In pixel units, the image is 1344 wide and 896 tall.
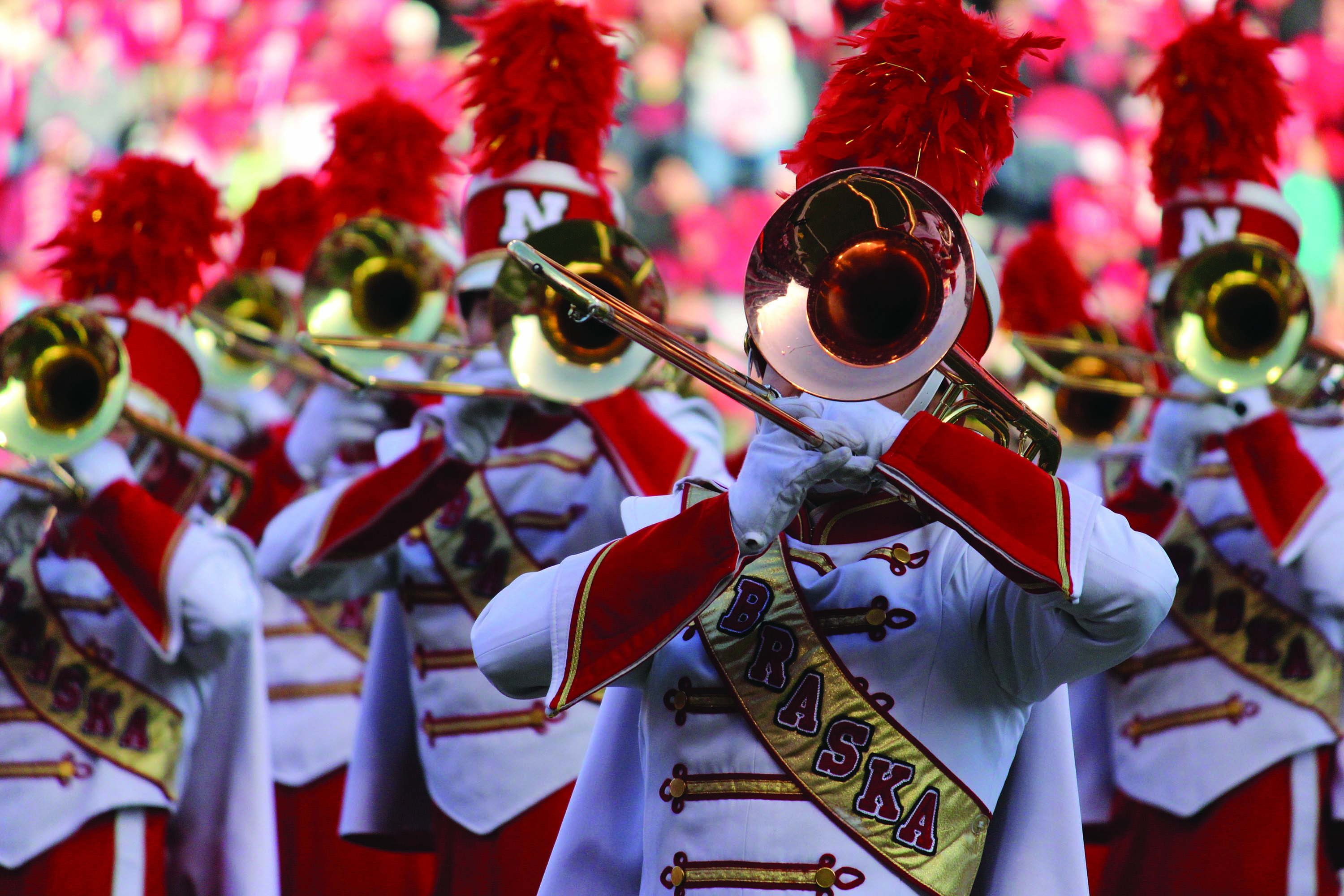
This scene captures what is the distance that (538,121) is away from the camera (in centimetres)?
489

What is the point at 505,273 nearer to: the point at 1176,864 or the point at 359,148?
the point at 359,148

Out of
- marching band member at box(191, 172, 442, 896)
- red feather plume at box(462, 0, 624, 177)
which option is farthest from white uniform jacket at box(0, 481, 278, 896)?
red feather plume at box(462, 0, 624, 177)

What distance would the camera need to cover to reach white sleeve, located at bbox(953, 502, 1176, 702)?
2463 millimetres

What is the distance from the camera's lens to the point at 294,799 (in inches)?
228

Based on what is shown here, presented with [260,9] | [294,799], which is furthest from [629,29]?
[294,799]

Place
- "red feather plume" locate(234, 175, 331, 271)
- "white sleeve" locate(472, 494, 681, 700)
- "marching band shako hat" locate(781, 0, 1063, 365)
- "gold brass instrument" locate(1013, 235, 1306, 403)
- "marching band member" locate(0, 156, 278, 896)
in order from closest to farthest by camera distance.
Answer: "white sleeve" locate(472, 494, 681, 700)
"marching band shako hat" locate(781, 0, 1063, 365)
"marching band member" locate(0, 156, 278, 896)
"gold brass instrument" locate(1013, 235, 1306, 403)
"red feather plume" locate(234, 175, 331, 271)

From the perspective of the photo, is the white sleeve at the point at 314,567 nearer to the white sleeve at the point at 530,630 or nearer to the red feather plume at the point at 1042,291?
the white sleeve at the point at 530,630

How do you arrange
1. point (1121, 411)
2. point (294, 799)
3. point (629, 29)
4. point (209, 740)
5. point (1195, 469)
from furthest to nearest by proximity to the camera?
point (629, 29) < point (1121, 411) < point (294, 799) < point (1195, 469) < point (209, 740)

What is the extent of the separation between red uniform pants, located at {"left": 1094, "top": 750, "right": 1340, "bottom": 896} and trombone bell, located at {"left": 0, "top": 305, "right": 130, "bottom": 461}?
9.85 feet

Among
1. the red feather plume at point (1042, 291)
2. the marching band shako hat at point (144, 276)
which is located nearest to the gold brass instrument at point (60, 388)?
the marching band shako hat at point (144, 276)

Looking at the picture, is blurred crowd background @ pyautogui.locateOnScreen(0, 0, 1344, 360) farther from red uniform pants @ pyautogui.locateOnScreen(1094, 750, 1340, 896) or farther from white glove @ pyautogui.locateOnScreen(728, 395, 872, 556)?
white glove @ pyautogui.locateOnScreen(728, 395, 872, 556)

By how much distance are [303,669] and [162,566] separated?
5.07 ft

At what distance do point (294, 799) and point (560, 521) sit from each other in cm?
182

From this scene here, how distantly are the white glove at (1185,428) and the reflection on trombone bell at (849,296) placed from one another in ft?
8.50
